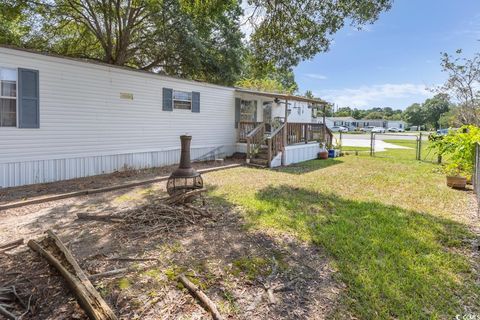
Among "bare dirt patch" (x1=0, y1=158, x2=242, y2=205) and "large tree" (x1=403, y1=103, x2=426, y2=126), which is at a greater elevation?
"large tree" (x1=403, y1=103, x2=426, y2=126)

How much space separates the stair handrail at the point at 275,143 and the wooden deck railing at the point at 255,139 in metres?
0.68

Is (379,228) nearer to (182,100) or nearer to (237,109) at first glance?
(182,100)

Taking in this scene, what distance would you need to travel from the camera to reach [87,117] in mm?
8055

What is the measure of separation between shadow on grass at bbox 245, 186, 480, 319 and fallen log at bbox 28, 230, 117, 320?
2.13m

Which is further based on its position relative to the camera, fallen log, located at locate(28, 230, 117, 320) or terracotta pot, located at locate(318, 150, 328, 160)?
terracotta pot, located at locate(318, 150, 328, 160)

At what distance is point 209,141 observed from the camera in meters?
12.0

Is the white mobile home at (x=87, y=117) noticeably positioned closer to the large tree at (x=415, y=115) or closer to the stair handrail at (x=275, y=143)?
the stair handrail at (x=275, y=143)

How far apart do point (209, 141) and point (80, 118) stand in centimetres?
513

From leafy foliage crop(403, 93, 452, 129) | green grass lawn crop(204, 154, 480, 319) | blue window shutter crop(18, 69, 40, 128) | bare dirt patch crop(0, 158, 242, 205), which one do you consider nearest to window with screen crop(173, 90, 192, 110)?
bare dirt patch crop(0, 158, 242, 205)

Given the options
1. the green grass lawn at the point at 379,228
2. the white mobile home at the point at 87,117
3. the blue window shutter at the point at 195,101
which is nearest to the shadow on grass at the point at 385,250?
the green grass lawn at the point at 379,228

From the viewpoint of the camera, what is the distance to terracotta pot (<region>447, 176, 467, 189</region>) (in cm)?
737

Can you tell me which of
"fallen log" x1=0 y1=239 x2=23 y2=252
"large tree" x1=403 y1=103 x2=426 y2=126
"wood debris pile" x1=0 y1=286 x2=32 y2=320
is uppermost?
"large tree" x1=403 y1=103 x2=426 y2=126

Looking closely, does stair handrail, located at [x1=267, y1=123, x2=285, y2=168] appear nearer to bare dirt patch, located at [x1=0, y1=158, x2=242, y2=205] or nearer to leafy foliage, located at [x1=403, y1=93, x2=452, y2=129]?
bare dirt patch, located at [x1=0, y1=158, x2=242, y2=205]

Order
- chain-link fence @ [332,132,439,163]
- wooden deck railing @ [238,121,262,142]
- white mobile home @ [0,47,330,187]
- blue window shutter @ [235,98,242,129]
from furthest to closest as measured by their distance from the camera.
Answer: chain-link fence @ [332,132,439,163], blue window shutter @ [235,98,242,129], wooden deck railing @ [238,121,262,142], white mobile home @ [0,47,330,187]
